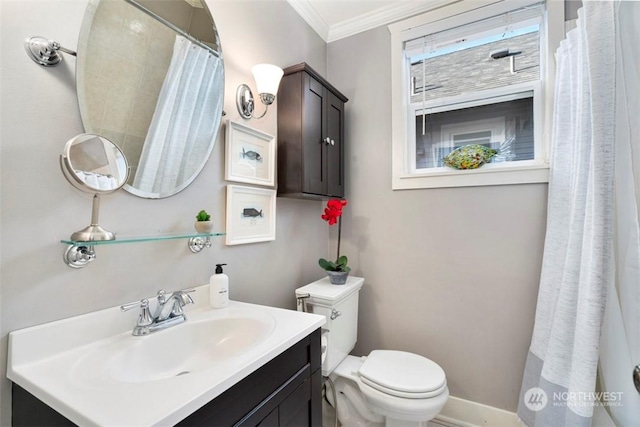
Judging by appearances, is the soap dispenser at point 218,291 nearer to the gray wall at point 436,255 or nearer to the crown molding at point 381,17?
the gray wall at point 436,255

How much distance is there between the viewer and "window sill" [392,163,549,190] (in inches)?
59.5

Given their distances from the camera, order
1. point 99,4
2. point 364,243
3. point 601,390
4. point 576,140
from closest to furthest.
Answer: point 99,4 < point 601,390 < point 576,140 < point 364,243

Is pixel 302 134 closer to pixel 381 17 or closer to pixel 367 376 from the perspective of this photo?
pixel 381 17

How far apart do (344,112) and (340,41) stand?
0.55m

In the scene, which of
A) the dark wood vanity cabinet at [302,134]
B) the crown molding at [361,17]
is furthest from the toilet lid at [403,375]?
the crown molding at [361,17]

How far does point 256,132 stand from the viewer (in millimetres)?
1355

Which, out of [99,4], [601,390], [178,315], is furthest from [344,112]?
[601,390]

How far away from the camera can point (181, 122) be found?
1.06m

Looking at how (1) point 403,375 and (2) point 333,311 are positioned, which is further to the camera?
(2) point 333,311

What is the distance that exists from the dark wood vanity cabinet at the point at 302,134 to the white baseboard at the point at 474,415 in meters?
1.45

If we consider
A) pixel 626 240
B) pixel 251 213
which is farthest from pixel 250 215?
pixel 626 240

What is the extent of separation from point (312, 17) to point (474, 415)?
2619 mm

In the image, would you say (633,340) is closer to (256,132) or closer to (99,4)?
(256,132)

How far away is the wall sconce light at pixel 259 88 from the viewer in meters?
1.31
